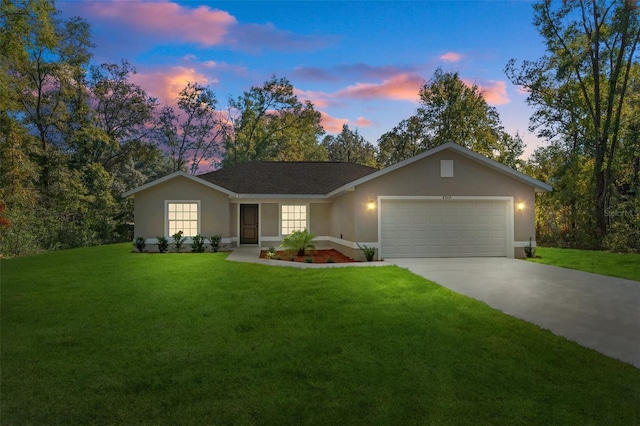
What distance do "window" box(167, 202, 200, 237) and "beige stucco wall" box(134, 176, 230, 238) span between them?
22 cm

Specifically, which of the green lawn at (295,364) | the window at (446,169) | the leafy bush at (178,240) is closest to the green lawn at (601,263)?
the window at (446,169)

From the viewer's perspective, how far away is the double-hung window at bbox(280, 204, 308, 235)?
58.4ft

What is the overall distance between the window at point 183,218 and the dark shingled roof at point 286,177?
1.99 metres

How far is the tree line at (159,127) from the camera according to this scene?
19125mm

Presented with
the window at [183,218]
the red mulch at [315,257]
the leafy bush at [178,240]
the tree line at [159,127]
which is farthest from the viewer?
the tree line at [159,127]

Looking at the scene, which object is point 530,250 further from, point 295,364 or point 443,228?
point 295,364

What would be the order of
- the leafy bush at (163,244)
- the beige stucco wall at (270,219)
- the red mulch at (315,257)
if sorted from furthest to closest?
the beige stucco wall at (270,219) < the leafy bush at (163,244) < the red mulch at (315,257)

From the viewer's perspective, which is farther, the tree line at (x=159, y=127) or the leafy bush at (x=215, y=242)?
the tree line at (x=159, y=127)

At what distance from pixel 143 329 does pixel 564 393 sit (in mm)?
5280

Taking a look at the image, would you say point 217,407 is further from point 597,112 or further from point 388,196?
point 597,112

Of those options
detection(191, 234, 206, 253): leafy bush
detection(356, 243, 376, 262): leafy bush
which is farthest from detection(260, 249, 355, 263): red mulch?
detection(191, 234, 206, 253): leafy bush

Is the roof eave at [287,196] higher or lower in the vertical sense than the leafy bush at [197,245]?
higher

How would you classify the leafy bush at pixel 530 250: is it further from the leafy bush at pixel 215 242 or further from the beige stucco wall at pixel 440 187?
the leafy bush at pixel 215 242

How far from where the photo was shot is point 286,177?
64.3ft
